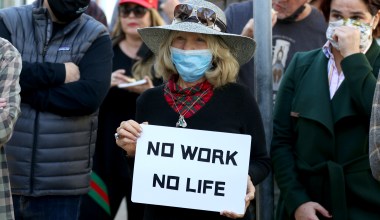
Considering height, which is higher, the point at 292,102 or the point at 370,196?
the point at 292,102

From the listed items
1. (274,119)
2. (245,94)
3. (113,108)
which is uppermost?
(245,94)

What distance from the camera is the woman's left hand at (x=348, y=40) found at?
178 inches

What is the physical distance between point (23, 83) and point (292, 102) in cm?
151

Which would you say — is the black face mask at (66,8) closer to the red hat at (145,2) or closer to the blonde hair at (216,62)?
the blonde hair at (216,62)

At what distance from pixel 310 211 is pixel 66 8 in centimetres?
183

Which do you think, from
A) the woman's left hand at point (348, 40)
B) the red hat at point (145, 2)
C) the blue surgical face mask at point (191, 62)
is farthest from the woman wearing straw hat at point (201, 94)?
the red hat at point (145, 2)

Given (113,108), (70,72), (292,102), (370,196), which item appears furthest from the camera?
(113,108)

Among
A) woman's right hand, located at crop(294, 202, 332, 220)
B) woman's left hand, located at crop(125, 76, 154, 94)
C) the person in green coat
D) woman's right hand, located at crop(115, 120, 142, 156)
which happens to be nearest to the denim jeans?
woman's right hand, located at crop(115, 120, 142, 156)

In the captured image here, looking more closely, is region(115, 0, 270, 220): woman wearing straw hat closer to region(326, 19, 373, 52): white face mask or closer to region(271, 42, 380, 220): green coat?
region(271, 42, 380, 220): green coat

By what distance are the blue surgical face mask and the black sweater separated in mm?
130

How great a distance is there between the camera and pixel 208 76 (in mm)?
4320

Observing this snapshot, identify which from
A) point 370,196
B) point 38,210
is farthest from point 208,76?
point 38,210

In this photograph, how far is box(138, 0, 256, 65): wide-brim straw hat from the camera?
427cm

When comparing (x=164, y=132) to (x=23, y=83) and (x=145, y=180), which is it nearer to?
(x=145, y=180)
